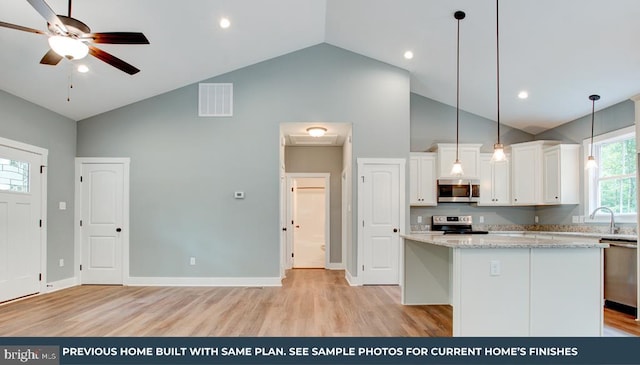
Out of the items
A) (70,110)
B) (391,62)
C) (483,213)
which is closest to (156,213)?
(70,110)

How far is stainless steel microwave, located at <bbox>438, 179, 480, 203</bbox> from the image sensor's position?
6469mm

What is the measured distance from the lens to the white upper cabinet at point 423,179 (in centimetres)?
649

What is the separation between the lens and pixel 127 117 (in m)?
5.89

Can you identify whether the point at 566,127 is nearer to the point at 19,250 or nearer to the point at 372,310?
the point at 372,310

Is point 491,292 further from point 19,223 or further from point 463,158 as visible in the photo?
point 19,223

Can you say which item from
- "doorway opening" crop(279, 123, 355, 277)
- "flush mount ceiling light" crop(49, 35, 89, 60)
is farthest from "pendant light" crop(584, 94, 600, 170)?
"flush mount ceiling light" crop(49, 35, 89, 60)

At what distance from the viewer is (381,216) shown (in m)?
5.85

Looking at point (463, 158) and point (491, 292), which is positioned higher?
point (463, 158)

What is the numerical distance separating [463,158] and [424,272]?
9.23 ft

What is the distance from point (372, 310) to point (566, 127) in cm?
471

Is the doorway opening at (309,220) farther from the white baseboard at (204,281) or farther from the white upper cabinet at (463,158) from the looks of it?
the white upper cabinet at (463,158)

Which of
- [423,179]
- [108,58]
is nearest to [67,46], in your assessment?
[108,58]

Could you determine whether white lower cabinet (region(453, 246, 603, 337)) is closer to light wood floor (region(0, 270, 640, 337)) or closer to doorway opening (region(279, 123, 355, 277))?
light wood floor (region(0, 270, 640, 337))

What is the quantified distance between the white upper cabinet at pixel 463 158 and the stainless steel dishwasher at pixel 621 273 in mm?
2306
